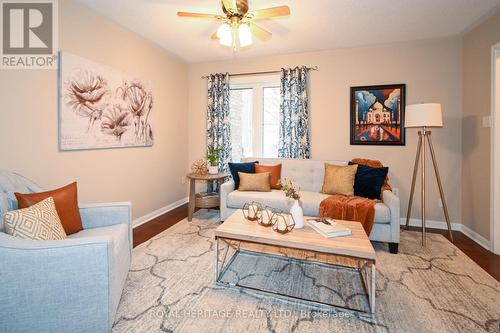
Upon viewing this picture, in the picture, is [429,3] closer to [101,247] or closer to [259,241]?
[259,241]

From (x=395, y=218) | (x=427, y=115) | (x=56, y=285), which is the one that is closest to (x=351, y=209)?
(x=395, y=218)

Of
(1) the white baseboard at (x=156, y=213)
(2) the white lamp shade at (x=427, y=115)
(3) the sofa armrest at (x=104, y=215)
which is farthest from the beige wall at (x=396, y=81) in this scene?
(3) the sofa armrest at (x=104, y=215)

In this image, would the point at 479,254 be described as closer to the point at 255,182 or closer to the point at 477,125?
the point at 477,125

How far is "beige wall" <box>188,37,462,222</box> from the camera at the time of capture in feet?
11.5

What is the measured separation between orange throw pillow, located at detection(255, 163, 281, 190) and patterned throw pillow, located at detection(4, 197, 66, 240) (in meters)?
2.48

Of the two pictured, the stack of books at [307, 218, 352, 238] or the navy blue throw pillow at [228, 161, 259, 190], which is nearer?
the stack of books at [307, 218, 352, 238]

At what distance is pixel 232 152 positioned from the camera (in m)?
4.63

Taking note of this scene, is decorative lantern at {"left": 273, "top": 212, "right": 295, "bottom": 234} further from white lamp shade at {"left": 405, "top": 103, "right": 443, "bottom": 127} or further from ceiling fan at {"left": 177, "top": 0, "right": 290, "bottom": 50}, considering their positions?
white lamp shade at {"left": 405, "top": 103, "right": 443, "bottom": 127}

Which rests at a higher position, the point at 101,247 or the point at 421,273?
the point at 101,247

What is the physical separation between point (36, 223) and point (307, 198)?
261cm

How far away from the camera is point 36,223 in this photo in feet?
5.34

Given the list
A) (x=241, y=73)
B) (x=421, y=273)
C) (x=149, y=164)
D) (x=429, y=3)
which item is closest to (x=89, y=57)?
(x=149, y=164)

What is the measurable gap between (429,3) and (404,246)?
265 cm

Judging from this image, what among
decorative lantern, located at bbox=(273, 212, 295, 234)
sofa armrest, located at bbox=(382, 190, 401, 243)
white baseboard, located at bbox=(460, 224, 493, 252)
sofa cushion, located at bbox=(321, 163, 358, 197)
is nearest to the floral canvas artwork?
decorative lantern, located at bbox=(273, 212, 295, 234)
